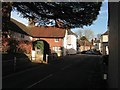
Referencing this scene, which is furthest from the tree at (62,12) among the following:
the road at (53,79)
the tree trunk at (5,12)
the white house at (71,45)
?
the white house at (71,45)

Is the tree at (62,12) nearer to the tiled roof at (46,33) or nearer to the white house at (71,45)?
the tiled roof at (46,33)

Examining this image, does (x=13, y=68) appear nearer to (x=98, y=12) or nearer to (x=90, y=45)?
(x=98, y=12)

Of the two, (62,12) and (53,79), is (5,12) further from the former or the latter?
(53,79)

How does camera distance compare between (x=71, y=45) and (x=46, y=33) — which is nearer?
(x=46, y=33)

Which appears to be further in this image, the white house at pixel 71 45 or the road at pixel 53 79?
the white house at pixel 71 45

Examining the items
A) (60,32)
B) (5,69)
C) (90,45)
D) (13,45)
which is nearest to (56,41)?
(60,32)

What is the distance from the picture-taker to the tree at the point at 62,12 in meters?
22.5

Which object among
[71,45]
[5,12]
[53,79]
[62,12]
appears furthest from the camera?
[71,45]

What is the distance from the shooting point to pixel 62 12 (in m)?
23.3

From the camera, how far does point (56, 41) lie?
7875 centimetres

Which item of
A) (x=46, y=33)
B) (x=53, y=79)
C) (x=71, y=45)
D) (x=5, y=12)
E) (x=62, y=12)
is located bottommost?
(x=53, y=79)

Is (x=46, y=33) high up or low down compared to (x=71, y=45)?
up

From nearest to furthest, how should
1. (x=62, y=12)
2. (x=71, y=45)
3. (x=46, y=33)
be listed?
(x=62, y=12) → (x=46, y=33) → (x=71, y=45)

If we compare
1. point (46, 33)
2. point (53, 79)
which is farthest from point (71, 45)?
point (53, 79)
